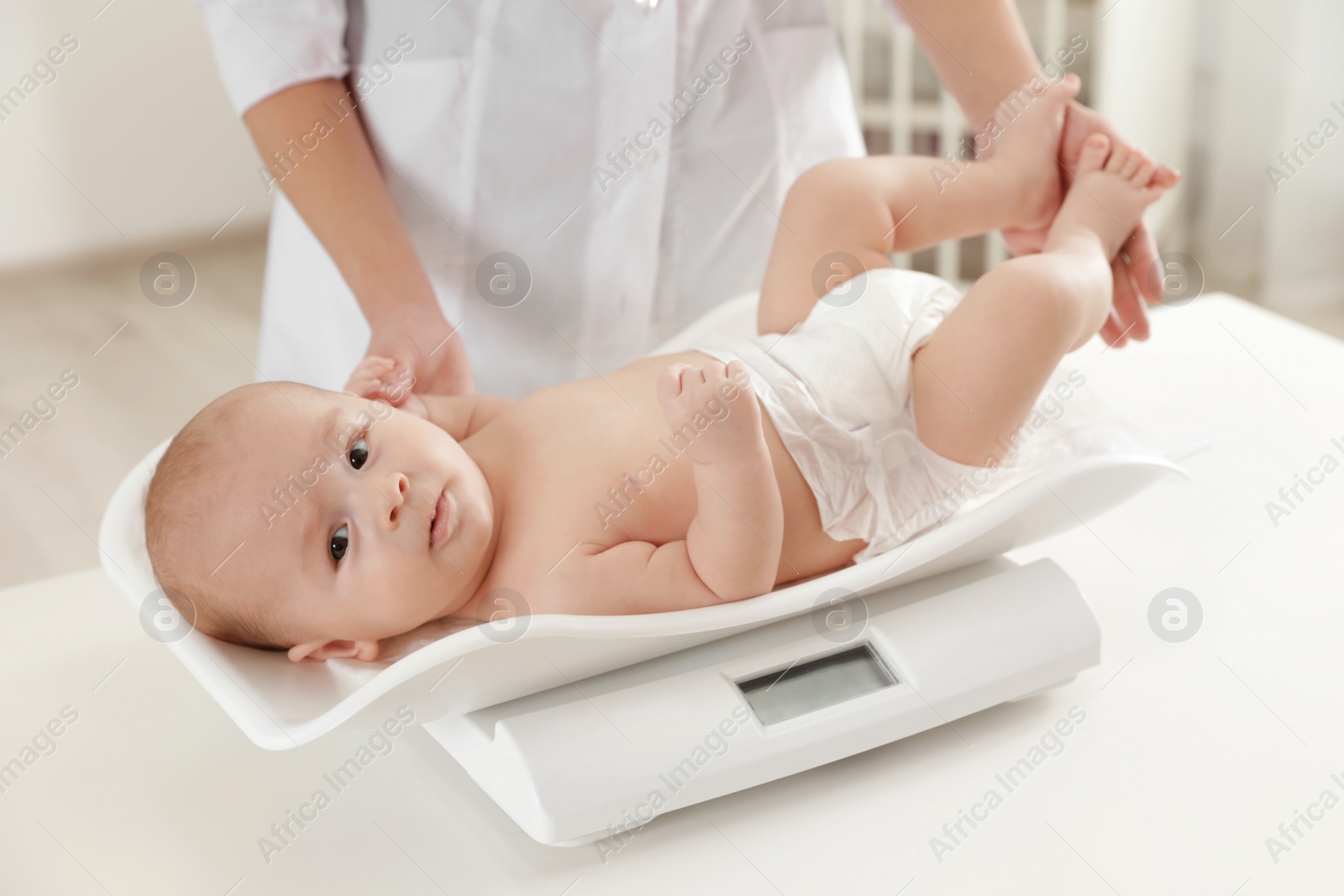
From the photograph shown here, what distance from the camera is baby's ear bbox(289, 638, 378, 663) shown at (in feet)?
2.51

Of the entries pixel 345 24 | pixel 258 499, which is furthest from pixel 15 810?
pixel 345 24

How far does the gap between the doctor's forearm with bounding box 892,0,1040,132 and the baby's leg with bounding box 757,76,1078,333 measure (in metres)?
0.05

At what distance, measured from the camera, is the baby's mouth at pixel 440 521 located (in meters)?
0.80

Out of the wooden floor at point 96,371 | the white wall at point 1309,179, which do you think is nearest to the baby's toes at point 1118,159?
the white wall at point 1309,179

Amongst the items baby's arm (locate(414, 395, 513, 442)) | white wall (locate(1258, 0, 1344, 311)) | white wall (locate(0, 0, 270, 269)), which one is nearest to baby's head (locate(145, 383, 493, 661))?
baby's arm (locate(414, 395, 513, 442))

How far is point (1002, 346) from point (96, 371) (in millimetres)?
2593

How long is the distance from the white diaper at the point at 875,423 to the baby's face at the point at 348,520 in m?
0.25

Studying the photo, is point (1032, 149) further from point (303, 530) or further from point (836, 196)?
point (303, 530)

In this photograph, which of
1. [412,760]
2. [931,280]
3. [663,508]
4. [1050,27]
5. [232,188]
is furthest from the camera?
[232,188]

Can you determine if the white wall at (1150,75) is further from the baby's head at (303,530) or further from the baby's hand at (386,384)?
the baby's head at (303,530)

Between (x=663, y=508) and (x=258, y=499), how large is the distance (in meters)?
0.28

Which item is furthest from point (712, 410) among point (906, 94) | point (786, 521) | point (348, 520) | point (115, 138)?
point (115, 138)

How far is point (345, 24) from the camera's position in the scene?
3.33 ft

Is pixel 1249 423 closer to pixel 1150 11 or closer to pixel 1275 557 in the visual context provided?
pixel 1275 557
